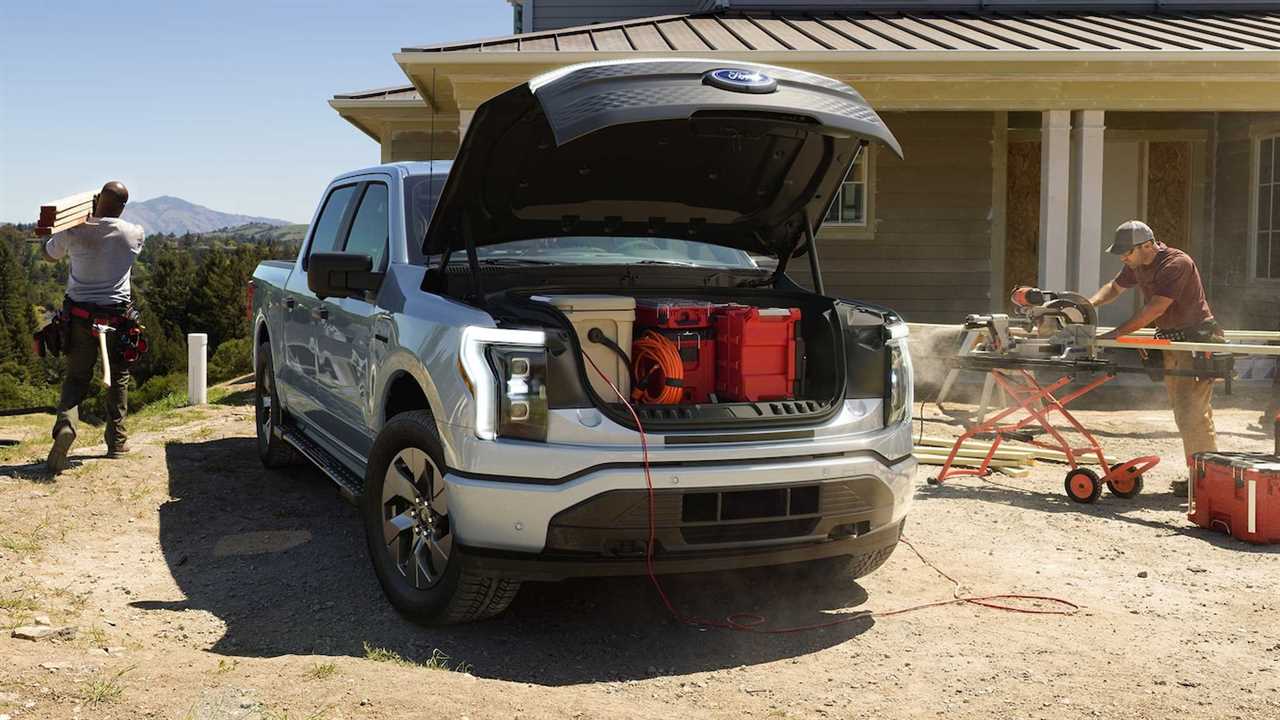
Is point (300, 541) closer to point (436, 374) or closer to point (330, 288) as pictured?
point (330, 288)

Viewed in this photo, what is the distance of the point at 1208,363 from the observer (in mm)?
7043

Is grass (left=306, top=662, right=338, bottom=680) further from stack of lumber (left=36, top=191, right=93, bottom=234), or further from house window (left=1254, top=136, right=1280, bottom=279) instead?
house window (left=1254, top=136, right=1280, bottom=279)

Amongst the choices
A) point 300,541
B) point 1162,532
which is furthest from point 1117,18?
point 300,541

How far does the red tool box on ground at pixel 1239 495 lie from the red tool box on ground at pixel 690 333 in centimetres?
319

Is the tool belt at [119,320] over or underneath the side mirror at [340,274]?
underneath

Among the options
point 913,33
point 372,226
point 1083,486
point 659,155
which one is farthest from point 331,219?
point 913,33

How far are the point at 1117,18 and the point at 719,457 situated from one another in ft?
41.4

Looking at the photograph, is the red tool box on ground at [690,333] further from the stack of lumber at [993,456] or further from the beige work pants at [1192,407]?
the beige work pants at [1192,407]

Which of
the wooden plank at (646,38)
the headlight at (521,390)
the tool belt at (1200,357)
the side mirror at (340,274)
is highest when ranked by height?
the wooden plank at (646,38)

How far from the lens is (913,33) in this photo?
12.8m

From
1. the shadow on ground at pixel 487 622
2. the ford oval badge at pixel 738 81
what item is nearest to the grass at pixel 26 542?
the shadow on ground at pixel 487 622

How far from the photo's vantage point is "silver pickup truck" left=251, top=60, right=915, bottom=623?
3.90 metres

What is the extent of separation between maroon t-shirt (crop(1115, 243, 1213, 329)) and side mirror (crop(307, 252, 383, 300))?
16.5 ft

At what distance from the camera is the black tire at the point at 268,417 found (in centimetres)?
720
